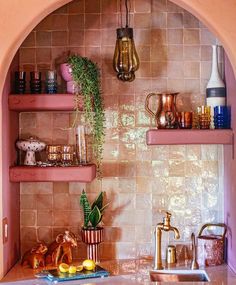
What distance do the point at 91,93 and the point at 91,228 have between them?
2.50 ft

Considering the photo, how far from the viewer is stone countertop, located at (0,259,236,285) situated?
2.63m

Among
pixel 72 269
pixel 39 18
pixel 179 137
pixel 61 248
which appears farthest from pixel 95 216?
pixel 39 18

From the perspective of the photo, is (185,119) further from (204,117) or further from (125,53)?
(125,53)

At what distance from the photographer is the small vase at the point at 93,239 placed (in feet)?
9.62

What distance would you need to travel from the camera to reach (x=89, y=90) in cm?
286

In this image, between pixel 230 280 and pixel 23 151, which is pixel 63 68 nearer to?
pixel 23 151

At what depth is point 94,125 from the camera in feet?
9.74

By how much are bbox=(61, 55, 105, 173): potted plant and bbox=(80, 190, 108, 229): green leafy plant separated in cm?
28

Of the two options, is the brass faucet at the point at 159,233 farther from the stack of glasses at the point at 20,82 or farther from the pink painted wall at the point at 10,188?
the stack of glasses at the point at 20,82

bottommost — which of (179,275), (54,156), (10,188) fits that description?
(179,275)

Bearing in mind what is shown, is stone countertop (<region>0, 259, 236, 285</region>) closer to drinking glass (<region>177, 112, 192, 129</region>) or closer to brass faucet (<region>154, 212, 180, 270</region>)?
brass faucet (<region>154, 212, 180, 270</region>)

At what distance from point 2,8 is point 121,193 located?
4.14 ft

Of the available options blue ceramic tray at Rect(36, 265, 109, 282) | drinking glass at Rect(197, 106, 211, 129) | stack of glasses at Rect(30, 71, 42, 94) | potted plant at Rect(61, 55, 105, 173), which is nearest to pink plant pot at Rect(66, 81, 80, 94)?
potted plant at Rect(61, 55, 105, 173)

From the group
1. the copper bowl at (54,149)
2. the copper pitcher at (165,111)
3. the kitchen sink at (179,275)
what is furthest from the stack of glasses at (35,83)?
the kitchen sink at (179,275)
